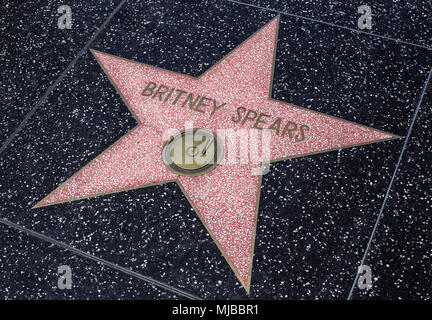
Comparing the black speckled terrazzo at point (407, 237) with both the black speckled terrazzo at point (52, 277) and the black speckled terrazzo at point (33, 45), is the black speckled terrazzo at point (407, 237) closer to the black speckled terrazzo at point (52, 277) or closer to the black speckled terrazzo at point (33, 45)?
the black speckled terrazzo at point (52, 277)

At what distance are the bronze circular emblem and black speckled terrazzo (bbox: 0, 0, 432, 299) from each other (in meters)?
0.07

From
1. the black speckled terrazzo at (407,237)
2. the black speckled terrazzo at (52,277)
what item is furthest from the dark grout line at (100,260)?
the black speckled terrazzo at (407,237)

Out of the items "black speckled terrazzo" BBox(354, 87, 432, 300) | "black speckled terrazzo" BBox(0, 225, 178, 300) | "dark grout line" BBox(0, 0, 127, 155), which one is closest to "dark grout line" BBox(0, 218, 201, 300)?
"black speckled terrazzo" BBox(0, 225, 178, 300)

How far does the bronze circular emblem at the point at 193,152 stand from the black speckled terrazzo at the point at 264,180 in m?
0.07

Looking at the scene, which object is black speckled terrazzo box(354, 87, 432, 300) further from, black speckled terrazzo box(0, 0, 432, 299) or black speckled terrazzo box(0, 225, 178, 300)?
black speckled terrazzo box(0, 225, 178, 300)

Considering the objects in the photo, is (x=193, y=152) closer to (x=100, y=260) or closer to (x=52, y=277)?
(x=100, y=260)

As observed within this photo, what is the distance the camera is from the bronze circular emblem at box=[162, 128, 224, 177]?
1268mm

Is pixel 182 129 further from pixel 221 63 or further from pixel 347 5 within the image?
pixel 347 5

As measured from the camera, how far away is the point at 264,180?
125 centimetres

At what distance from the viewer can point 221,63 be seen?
4.97 ft

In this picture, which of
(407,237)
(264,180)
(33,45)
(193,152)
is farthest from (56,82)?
(407,237)
